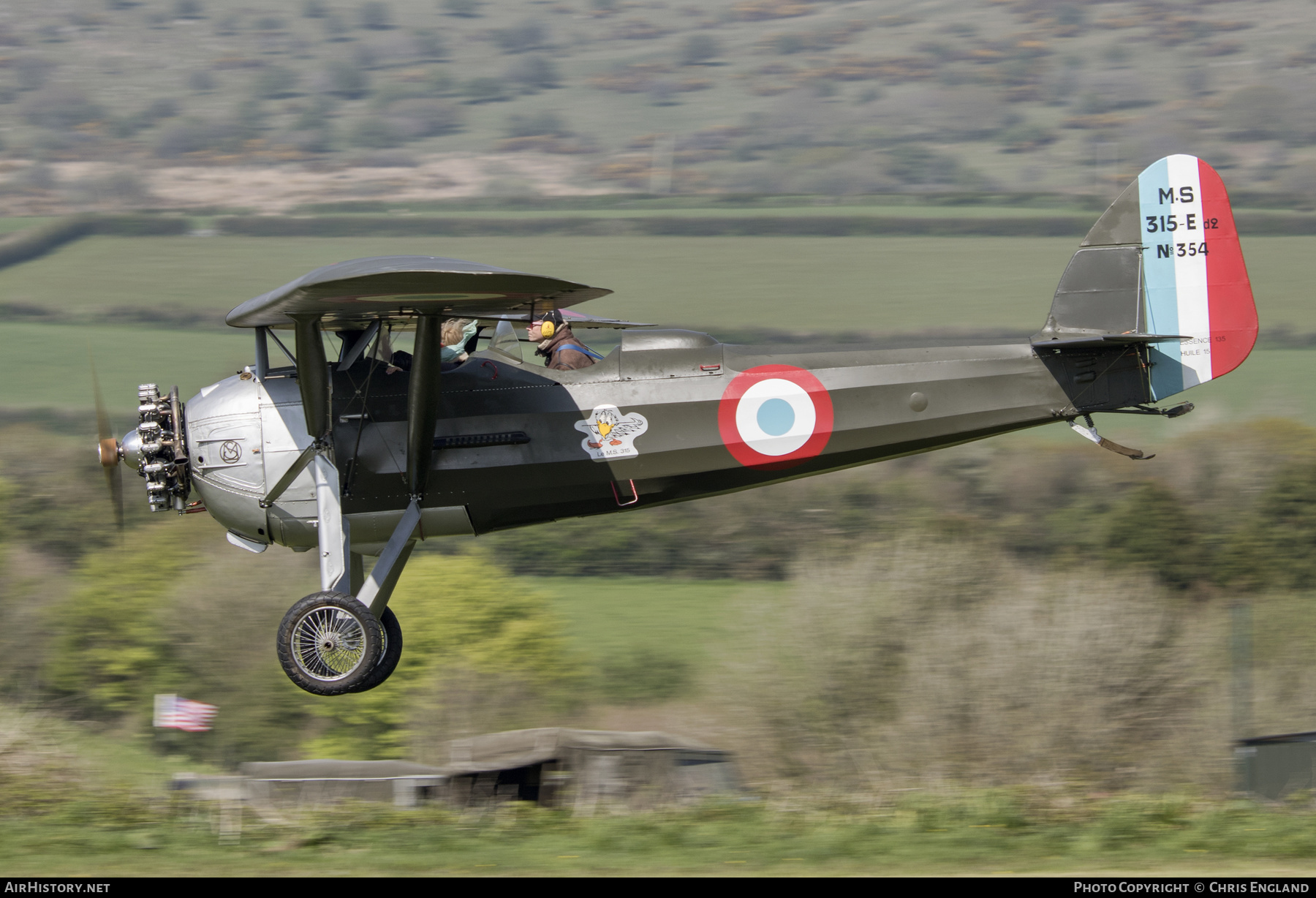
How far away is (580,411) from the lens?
11438 mm

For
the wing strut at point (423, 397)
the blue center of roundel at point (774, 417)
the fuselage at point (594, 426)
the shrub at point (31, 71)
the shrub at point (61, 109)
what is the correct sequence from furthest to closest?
the shrub at point (31, 71), the shrub at point (61, 109), the blue center of roundel at point (774, 417), the fuselage at point (594, 426), the wing strut at point (423, 397)

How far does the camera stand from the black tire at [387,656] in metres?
10.9

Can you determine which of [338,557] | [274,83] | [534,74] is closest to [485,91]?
[534,74]

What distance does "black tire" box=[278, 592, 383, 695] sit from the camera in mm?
10820

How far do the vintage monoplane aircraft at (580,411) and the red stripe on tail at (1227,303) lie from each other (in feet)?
0.06

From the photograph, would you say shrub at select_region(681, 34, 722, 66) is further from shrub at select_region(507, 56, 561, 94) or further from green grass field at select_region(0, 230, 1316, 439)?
green grass field at select_region(0, 230, 1316, 439)

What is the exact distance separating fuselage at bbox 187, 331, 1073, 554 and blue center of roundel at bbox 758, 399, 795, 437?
15mm

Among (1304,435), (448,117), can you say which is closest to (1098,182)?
(1304,435)

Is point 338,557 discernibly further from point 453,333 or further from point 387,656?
point 453,333

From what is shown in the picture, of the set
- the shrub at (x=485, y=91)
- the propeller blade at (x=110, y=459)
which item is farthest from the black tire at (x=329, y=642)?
the shrub at (x=485, y=91)

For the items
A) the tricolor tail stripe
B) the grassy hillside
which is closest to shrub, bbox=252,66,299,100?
the grassy hillside

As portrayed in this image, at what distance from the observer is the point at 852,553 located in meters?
49.1

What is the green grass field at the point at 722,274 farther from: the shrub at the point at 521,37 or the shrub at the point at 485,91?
the shrub at the point at 521,37

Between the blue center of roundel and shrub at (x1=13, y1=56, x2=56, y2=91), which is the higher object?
shrub at (x1=13, y1=56, x2=56, y2=91)
